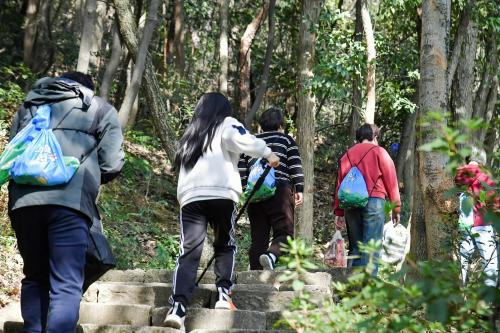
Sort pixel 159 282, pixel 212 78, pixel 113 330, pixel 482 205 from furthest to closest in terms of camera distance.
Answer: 1. pixel 212 78
2. pixel 159 282
3. pixel 113 330
4. pixel 482 205

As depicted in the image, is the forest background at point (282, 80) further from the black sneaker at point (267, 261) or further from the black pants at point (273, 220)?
the black sneaker at point (267, 261)

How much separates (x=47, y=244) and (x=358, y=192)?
399 centimetres

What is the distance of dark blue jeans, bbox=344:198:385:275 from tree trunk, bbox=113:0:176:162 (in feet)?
10.7

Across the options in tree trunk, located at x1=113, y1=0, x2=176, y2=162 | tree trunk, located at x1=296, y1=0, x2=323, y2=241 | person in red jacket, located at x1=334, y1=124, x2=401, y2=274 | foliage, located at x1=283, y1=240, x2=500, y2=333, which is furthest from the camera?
tree trunk, located at x1=296, y1=0, x2=323, y2=241

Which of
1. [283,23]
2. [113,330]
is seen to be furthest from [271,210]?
[283,23]

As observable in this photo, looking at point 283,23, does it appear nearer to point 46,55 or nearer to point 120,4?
point 46,55

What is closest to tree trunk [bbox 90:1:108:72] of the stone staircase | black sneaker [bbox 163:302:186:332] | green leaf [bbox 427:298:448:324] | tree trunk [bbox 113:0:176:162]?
tree trunk [bbox 113:0:176:162]

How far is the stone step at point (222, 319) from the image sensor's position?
21.3ft

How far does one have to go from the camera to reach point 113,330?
6379mm

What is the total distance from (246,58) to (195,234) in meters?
13.4

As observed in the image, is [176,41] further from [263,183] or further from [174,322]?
[174,322]

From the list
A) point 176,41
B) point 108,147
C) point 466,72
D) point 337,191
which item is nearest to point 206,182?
point 108,147

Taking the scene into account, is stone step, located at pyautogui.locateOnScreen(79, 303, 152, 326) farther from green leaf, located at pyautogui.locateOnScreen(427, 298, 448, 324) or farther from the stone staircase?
green leaf, located at pyautogui.locateOnScreen(427, 298, 448, 324)

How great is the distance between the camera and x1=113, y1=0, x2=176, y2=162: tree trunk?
36.8 feet
